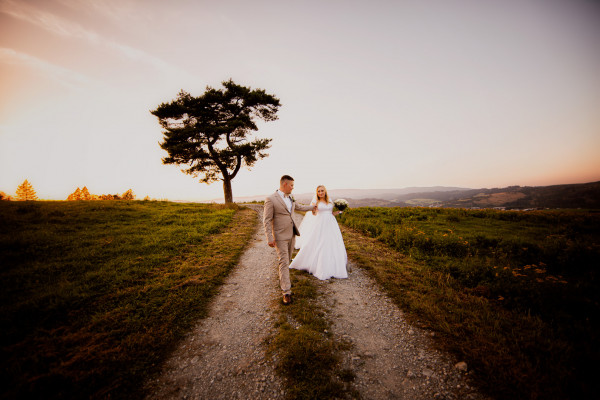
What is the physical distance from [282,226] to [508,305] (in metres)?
6.28

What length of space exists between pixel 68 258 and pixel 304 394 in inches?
340

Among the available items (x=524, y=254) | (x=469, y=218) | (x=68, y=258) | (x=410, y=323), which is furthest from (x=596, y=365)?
(x=469, y=218)

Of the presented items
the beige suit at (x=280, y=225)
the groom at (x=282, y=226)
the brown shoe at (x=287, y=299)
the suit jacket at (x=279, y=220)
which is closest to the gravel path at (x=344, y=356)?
the brown shoe at (x=287, y=299)

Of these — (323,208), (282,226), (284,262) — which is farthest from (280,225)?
(323,208)

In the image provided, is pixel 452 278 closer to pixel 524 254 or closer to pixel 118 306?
pixel 524 254

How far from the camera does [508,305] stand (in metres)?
5.00

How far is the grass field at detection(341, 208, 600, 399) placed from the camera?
3087 mm

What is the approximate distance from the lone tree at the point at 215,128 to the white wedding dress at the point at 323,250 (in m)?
15.6

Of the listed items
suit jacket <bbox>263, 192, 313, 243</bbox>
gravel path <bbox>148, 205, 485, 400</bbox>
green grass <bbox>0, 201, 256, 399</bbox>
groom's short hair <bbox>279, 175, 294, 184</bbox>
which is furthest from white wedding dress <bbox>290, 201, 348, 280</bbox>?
green grass <bbox>0, 201, 256, 399</bbox>

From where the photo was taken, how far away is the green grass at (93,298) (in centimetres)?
306

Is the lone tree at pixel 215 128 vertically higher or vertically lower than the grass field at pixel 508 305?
higher

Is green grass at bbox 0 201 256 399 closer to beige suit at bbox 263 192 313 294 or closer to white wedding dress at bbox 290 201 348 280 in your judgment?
beige suit at bbox 263 192 313 294

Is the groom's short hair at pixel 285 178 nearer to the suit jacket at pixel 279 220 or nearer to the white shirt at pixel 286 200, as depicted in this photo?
the white shirt at pixel 286 200

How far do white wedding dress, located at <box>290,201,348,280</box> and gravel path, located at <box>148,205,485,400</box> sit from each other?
105cm
